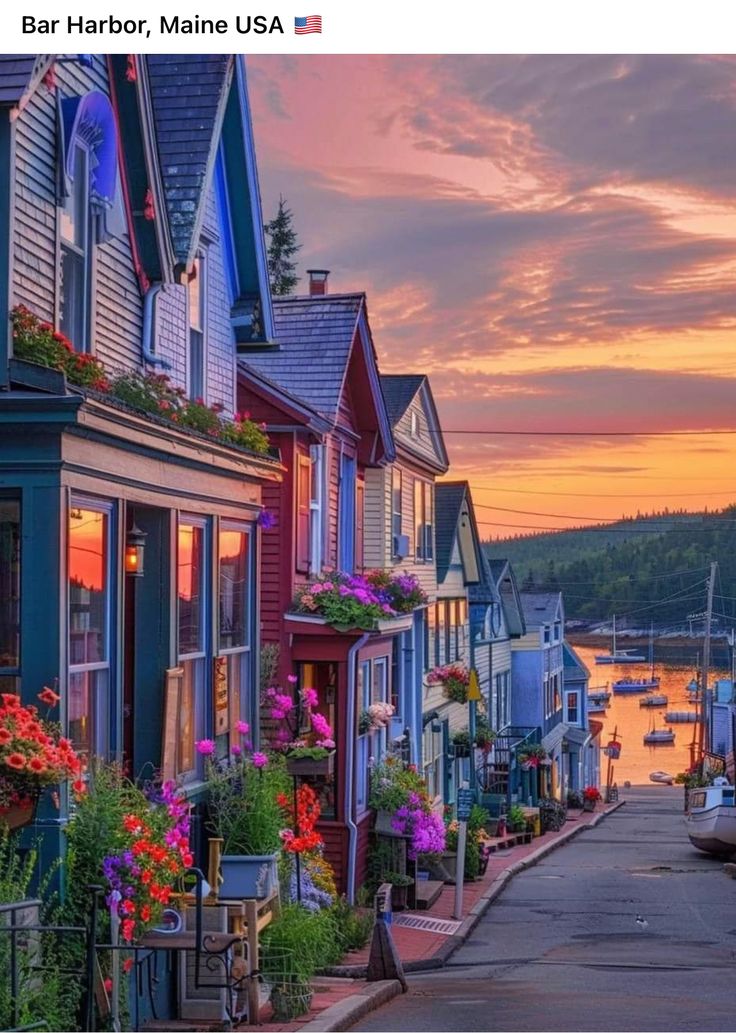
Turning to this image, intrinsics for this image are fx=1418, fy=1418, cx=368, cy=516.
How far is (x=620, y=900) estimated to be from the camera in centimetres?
2647

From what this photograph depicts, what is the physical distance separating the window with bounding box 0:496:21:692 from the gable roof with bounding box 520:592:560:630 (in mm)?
49162

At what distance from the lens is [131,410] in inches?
440

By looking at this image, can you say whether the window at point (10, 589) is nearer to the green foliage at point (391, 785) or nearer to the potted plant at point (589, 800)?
the green foliage at point (391, 785)

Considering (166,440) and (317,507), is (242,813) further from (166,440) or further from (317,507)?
(317,507)

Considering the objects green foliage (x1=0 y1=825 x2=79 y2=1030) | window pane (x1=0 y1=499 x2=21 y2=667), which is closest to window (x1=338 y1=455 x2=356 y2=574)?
window pane (x1=0 y1=499 x2=21 y2=667)

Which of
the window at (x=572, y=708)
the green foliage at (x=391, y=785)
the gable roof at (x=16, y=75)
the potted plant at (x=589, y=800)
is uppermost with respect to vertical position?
the gable roof at (x=16, y=75)

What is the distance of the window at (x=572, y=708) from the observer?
74.4 metres

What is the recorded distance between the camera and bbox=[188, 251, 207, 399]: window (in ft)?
53.2

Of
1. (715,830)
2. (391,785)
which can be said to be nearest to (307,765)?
(391,785)

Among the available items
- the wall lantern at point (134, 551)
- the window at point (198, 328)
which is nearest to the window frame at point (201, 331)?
the window at point (198, 328)

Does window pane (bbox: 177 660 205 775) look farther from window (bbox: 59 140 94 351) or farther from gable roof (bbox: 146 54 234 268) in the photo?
gable roof (bbox: 146 54 234 268)

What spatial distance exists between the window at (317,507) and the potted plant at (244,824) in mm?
8429

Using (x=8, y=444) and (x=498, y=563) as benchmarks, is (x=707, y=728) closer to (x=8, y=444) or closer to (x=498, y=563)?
(x=498, y=563)

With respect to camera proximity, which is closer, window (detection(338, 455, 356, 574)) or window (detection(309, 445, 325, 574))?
window (detection(309, 445, 325, 574))
